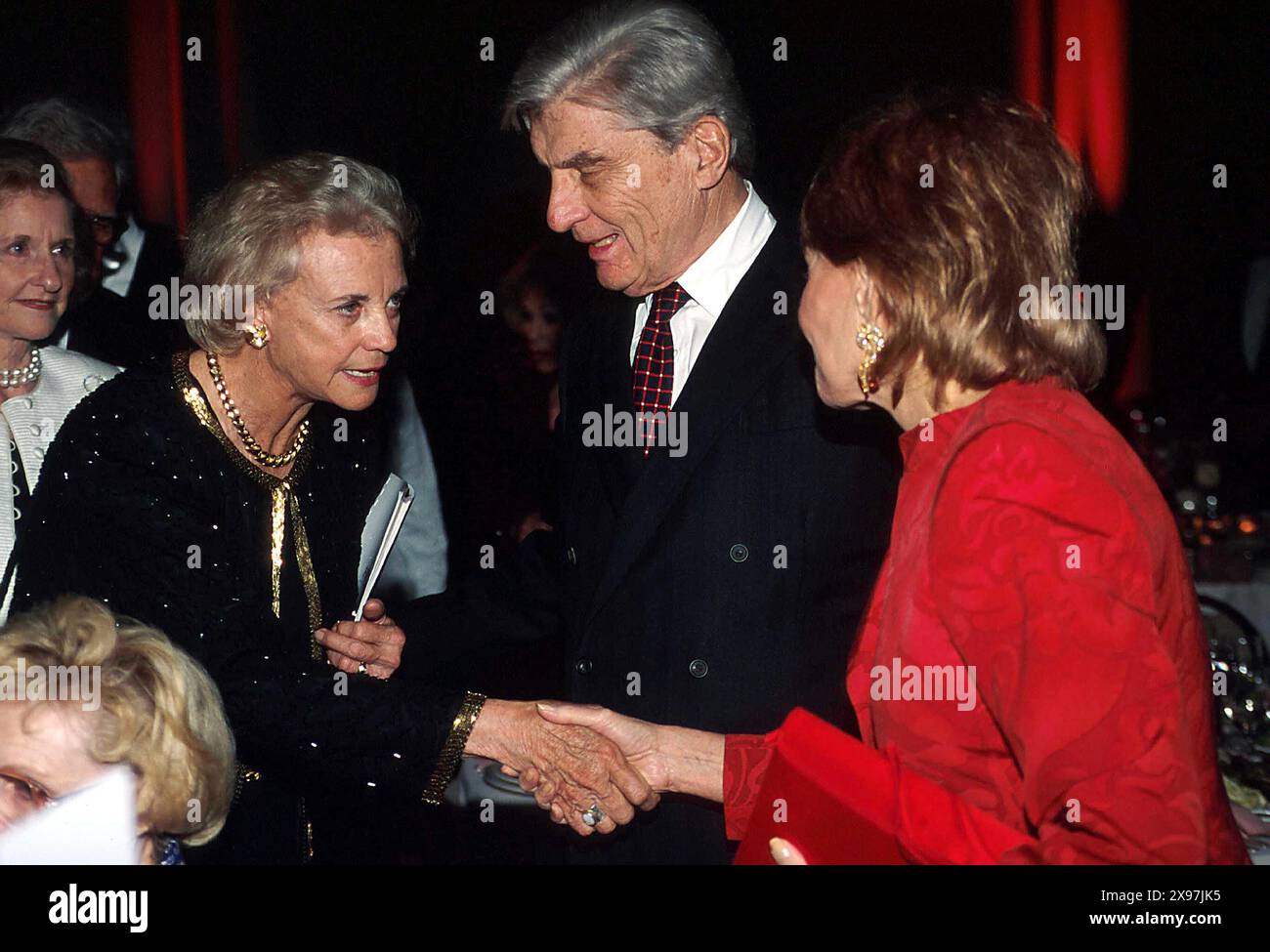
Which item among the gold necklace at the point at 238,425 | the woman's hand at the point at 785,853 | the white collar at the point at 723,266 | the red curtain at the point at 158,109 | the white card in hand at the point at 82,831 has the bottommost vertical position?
the woman's hand at the point at 785,853

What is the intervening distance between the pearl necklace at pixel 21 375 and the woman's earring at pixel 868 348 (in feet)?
6.74

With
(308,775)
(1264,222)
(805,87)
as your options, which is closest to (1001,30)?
(805,87)

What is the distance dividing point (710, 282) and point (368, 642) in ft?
3.11

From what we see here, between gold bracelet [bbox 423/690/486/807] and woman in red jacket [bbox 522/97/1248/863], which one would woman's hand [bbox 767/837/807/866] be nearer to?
woman in red jacket [bbox 522/97/1248/863]

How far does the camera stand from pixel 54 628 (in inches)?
69.9

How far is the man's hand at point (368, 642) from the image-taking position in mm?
2432

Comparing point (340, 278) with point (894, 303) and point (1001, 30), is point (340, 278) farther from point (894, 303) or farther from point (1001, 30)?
point (1001, 30)

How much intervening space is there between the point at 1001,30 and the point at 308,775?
514 cm

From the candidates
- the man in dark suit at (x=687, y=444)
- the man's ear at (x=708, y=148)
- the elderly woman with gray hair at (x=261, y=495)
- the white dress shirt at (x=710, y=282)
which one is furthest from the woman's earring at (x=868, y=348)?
the elderly woman with gray hair at (x=261, y=495)

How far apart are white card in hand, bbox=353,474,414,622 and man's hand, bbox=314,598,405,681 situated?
3cm

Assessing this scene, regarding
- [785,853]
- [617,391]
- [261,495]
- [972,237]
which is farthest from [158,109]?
[785,853]

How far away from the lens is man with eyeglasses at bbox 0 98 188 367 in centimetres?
377

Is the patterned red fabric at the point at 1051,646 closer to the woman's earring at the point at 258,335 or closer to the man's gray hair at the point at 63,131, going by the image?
the woman's earring at the point at 258,335

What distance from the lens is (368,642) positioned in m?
2.52
